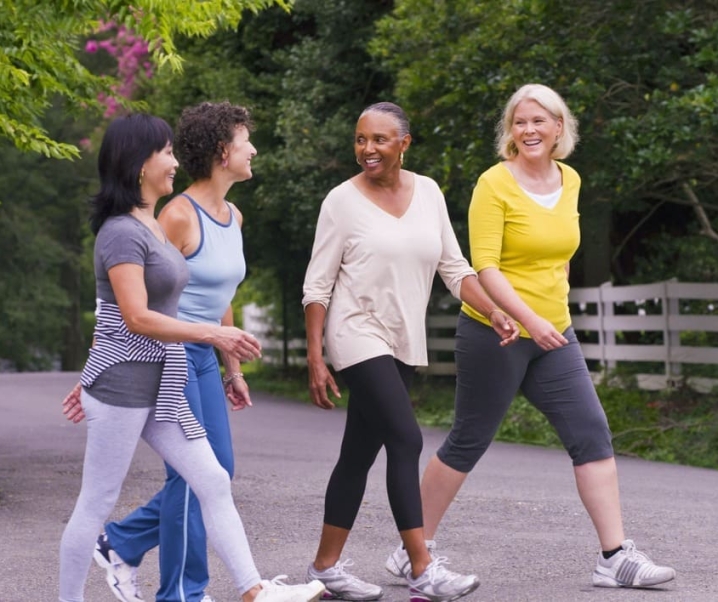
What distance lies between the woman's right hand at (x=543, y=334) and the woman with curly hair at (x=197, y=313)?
3.80ft

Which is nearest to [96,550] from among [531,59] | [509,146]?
[509,146]

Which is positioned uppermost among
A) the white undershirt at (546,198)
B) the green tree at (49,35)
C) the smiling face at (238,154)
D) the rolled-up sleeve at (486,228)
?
the green tree at (49,35)

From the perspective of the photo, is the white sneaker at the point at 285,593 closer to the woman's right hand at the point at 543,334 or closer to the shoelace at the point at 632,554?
the woman's right hand at the point at 543,334

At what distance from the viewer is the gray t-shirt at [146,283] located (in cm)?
476

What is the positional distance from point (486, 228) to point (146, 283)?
167 centimetres

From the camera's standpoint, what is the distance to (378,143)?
5648 mm

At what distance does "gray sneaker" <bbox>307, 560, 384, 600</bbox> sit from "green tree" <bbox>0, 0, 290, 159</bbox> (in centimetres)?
361

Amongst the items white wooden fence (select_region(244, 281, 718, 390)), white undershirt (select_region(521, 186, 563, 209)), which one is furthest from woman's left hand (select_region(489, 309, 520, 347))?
white wooden fence (select_region(244, 281, 718, 390))

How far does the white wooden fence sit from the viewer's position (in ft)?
51.6

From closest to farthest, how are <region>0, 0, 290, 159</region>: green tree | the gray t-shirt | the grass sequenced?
the gray t-shirt
<region>0, 0, 290, 159</region>: green tree
the grass

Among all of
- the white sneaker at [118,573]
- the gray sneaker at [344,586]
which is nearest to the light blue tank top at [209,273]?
the white sneaker at [118,573]

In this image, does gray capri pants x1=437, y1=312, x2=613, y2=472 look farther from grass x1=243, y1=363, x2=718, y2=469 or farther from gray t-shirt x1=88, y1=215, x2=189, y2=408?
grass x1=243, y1=363, x2=718, y2=469

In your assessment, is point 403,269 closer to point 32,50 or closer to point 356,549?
point 356,549

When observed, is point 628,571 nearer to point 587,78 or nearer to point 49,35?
point 49,35
